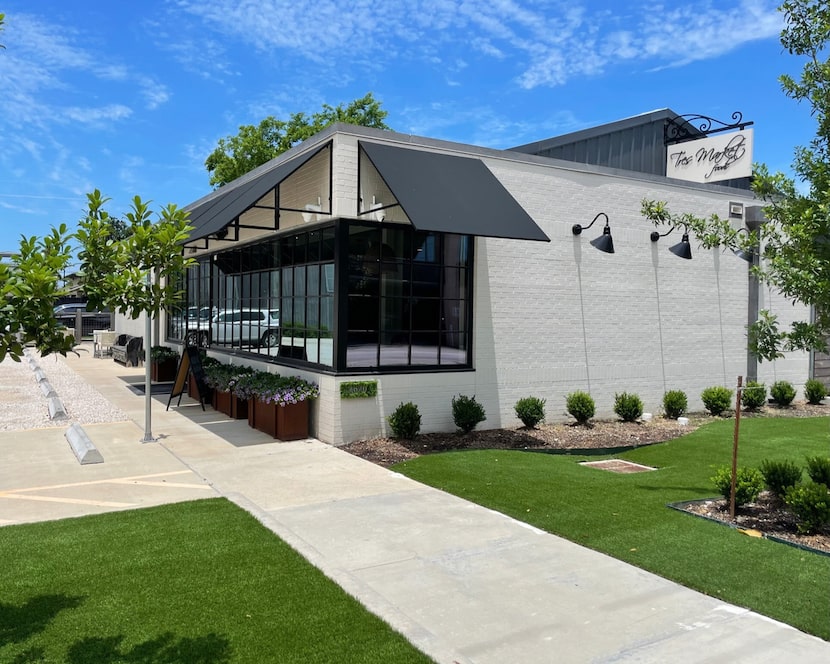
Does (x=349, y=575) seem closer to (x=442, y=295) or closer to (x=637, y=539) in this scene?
(x=637, y=539)

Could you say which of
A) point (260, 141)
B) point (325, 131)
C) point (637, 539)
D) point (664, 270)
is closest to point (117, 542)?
point (637, 539)

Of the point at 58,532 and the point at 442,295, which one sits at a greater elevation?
the point at 442,295

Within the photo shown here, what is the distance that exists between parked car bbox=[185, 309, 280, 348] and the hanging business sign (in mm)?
10818

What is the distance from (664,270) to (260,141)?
2807cm

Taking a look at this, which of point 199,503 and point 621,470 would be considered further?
point 621,470

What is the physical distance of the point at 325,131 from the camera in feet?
33.3

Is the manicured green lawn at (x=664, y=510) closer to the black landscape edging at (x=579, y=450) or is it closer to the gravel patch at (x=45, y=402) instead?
the black landscape edging at (x=579, y=450)

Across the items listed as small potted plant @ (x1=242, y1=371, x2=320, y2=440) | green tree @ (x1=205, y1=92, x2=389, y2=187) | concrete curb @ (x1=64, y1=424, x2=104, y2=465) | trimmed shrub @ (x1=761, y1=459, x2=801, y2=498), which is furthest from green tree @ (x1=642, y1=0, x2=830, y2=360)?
green tree @ (x1=205, y1=92, x2=389, y2=187)

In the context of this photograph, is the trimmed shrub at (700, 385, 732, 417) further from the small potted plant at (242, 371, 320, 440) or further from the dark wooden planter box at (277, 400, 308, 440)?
the dark wooden planter box at (277, 400, 308, 440)

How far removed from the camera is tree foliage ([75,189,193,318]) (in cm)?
325

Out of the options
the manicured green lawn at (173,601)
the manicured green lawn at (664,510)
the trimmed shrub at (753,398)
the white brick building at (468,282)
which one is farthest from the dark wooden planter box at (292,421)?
the trimmed shrub at (753,398)

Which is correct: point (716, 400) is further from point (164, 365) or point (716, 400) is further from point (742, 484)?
point (164, 365)

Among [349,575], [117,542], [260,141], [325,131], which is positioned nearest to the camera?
[349,575]

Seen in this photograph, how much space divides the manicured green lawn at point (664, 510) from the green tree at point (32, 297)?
14.7ft
